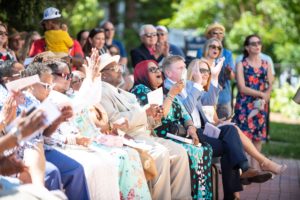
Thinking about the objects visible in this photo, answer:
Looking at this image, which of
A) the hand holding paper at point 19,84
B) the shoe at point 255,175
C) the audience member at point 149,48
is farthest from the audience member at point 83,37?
the hand holding paper at point 19,84

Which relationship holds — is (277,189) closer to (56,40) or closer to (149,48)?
(149,48)

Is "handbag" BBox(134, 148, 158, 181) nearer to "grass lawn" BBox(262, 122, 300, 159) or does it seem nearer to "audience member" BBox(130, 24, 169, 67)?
"audience member" BBox(130, 24, 169, 67)

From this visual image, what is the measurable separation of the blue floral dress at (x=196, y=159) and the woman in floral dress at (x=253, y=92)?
2.82 m

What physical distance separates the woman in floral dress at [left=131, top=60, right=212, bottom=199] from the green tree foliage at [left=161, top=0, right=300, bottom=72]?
1436 cm

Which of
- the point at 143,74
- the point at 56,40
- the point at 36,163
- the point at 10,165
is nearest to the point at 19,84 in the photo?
the point at 36,163

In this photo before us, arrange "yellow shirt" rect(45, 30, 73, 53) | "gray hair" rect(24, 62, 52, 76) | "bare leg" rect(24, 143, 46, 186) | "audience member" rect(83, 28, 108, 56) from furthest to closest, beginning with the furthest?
"audience member" rect(83, 28, 108, 56) → "yellow shirt" rect(45, 30, 73, 53) → "gray hair" rect(24, 62, 52, 76) → "bare leg" rect(24, 143, 46, 186)

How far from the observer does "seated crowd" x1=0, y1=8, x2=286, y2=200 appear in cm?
640

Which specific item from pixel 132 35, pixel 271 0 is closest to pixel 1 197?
pixel 271 0

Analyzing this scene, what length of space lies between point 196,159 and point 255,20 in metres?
15.6

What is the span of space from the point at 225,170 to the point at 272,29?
1499 cm

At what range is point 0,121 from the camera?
21.3ft

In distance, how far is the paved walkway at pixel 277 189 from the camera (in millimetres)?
9993

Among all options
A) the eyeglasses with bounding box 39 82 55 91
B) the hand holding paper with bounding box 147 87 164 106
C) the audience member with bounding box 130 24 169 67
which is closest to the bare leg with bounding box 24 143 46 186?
the eyeglasses with bounding box 39 82 55 91

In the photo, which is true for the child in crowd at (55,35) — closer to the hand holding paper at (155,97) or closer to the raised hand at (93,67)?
the hand holding paper at (155,97)
